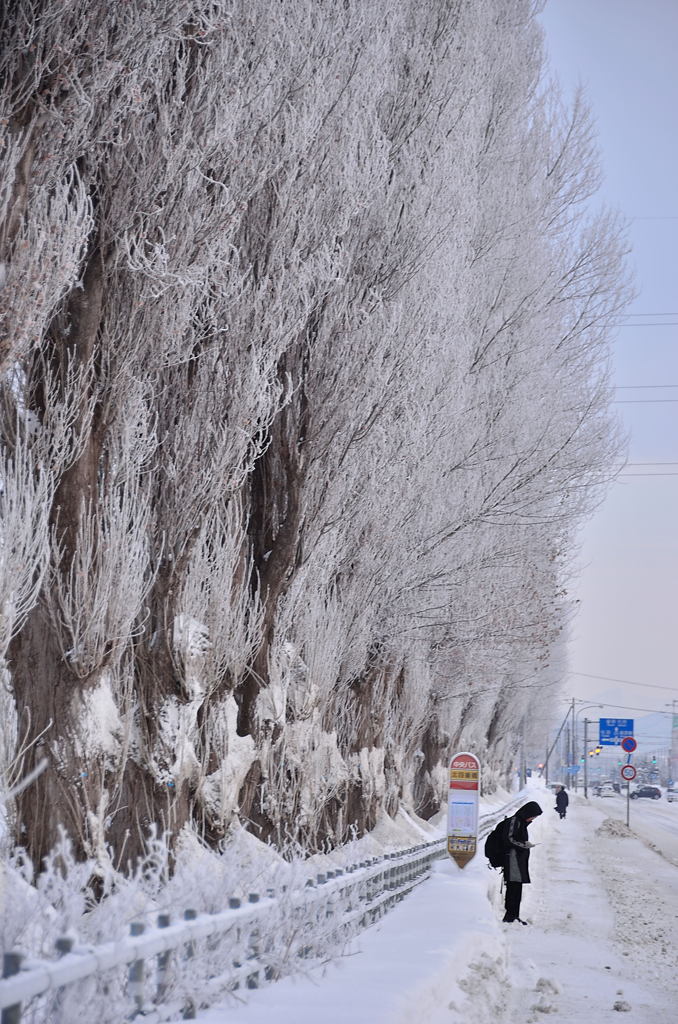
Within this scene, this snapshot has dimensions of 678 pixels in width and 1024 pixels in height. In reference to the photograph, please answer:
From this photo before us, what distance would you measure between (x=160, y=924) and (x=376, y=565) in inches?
489

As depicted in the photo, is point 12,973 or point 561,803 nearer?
point 12,973

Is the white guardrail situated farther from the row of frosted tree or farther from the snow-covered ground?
the row of frosted tree

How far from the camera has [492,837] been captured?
18688mm

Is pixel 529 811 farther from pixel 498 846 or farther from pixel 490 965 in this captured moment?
pixel 490 965

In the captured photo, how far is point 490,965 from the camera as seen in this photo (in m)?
11.3

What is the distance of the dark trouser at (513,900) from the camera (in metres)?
17.1

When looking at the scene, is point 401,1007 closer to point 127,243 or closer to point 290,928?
point 290,928

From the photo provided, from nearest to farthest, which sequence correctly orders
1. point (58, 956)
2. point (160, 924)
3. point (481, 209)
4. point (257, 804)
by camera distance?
point (58, 956) < point (160, 924) < point (257, 804) < point (481, 209)

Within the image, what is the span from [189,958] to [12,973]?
2338 mm

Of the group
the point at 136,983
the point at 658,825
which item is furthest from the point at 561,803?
the point at 136,983

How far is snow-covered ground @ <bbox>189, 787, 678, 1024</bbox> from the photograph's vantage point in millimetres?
7785

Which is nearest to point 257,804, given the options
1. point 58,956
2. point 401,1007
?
point 401,1007

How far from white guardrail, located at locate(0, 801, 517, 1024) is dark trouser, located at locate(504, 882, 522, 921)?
252 inches

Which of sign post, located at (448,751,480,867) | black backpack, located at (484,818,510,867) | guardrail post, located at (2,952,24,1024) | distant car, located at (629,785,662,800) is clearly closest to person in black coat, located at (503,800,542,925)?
black backpack, located at (484,818,510,867)
